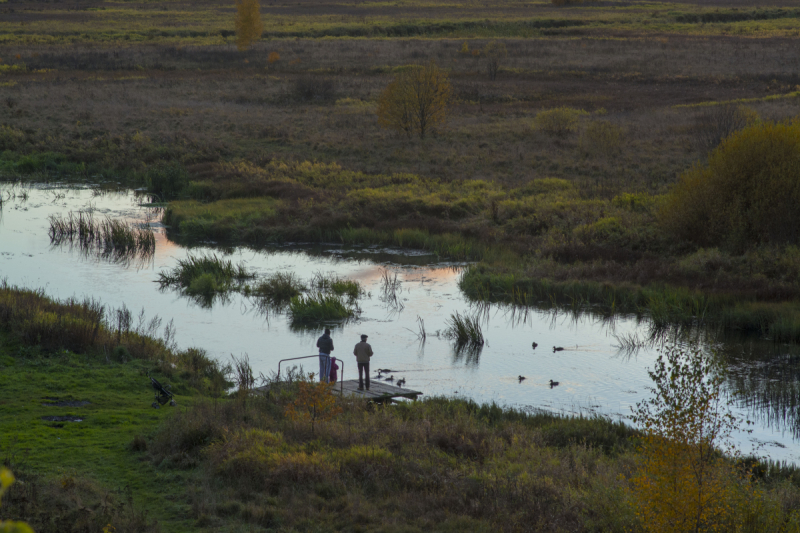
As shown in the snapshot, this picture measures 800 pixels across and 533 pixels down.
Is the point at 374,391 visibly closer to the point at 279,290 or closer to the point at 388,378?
the point at 388,378

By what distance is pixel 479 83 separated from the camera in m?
67.3

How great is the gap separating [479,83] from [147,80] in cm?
2916

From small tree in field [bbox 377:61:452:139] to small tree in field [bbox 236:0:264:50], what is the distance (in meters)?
51.2

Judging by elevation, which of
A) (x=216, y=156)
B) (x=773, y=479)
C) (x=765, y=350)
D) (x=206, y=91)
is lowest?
(x=773, y=479)

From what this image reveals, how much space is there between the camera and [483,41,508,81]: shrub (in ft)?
236

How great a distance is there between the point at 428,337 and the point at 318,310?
355 cm

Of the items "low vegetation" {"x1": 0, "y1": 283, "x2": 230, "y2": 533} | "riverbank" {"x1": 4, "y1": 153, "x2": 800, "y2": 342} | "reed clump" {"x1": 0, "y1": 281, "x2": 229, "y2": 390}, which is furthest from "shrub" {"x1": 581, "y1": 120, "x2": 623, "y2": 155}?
"reed clump" {"x1": 0, "y1": 281, "x2": 229, "y2": 390}

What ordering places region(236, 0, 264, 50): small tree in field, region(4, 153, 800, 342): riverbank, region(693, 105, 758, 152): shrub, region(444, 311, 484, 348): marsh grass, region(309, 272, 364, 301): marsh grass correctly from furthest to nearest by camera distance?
1. region(236, 0, 264, 50): small tree in field
2. region(693, 105, 758, 152): shrub
3. region(309, 272, 364, 301): marsh grass
4. region(4, 153, 800, 342): riverbank
5. region(444, 311, 484, 348): marsh grass

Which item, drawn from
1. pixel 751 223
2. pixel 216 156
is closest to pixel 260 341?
pixel 751 223

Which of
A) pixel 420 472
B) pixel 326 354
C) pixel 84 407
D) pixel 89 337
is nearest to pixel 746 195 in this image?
pixel 326 354

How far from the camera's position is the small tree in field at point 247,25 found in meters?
92.4

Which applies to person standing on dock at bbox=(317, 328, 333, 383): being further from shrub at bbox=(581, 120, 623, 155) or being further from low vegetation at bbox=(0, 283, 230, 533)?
shrub at bbox=(581, 120, 623, 155)

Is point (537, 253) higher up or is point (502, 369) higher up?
point (537, 253)

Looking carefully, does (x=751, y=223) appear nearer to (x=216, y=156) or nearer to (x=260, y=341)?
(x=260, y=341)
